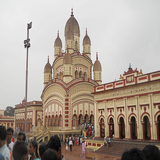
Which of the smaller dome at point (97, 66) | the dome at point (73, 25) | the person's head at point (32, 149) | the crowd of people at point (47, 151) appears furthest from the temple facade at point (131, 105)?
the crowd of people at point (47, 151)

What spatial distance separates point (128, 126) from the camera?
77.3 ft

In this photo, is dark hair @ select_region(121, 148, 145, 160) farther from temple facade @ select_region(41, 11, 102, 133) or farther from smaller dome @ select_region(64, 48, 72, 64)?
smaller dome @ select_region(64, 48, 72, 64)

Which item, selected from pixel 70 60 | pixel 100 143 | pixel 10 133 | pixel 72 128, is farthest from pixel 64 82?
pixel 10 133

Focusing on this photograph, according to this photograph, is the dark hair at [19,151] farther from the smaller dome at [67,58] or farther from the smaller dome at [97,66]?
the smaller dome at [97,66]

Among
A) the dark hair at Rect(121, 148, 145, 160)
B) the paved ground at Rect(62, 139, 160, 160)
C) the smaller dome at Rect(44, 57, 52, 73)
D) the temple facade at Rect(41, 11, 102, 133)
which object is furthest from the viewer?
the smaller dome at Rect(44, 57, 52, 73)

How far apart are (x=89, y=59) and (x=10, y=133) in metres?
35.0

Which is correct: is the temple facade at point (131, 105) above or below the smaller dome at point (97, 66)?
below

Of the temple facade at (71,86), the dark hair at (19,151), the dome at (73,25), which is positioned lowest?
the dark hair at (19,151)

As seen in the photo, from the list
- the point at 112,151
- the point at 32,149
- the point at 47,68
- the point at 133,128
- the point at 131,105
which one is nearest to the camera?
the point at 32,149

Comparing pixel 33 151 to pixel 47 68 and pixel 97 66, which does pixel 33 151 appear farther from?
pixel 47 68

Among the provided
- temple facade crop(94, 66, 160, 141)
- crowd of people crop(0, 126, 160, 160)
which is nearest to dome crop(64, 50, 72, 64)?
temple facade crop(94, 66, 160, 141)

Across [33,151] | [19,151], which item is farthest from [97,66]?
[19,151]

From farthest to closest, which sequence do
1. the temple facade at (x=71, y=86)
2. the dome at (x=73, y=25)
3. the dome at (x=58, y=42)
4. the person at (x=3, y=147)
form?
the dome at (x=58, y=42)
the dome at (x=73, y=25)
the temple facade at (x=71, y=86)
the person at (x=3, y=147)

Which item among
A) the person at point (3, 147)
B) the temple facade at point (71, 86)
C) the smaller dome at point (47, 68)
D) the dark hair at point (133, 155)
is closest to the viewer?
the dark hair at point (133, 155)
